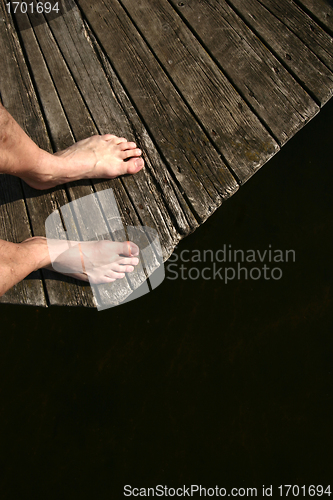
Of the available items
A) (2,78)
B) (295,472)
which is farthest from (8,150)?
(295,472)

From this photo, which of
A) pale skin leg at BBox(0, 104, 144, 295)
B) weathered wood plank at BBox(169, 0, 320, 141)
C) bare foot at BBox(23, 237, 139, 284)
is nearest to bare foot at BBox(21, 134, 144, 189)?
pale skin leg at BBox(0, 104, 144, 295)

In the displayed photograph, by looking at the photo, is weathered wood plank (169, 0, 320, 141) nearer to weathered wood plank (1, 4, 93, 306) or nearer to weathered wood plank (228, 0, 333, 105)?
weathered wood plank (228, 0, 333, 105)

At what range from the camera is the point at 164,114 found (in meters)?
1.86

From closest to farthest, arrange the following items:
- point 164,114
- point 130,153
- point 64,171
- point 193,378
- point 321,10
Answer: point 64,171
point 130,153
point 164,114
point 321,10
point 193,378

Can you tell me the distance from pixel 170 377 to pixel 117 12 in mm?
2442

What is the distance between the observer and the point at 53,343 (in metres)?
2.33

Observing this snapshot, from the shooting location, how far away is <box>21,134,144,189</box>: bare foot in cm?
158

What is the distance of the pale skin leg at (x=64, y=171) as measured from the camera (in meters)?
1.39

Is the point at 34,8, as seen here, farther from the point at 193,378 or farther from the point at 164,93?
the point at 193,378

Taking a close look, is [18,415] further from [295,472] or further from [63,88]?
[63,88]

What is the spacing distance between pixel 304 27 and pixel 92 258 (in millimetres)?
1854

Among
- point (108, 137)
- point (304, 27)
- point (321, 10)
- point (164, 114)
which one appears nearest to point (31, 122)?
point (108, 137)

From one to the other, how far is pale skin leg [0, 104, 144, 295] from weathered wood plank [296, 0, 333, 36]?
1.38 metres

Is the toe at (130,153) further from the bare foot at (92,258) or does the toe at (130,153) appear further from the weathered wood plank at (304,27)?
the weathered wood plank at (304,27)
